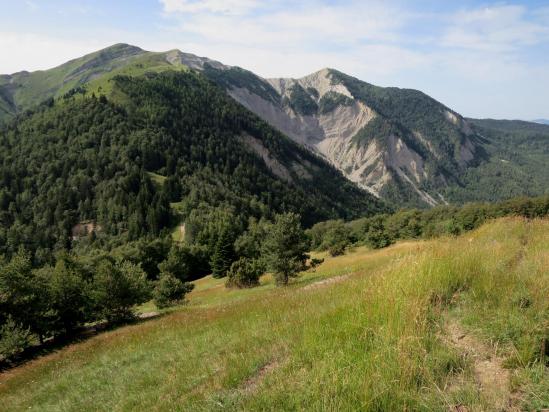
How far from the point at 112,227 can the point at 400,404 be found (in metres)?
150

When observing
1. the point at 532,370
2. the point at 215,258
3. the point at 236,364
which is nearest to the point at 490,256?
the point at 532,370

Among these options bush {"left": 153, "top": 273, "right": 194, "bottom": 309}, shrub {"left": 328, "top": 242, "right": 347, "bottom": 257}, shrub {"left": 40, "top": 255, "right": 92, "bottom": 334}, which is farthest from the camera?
shrub {"left": 328, "top": 242, "right": 347, "bottom": 257}

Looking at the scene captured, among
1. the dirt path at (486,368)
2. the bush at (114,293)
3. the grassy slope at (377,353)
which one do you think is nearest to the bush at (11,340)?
the bush at (114,293)

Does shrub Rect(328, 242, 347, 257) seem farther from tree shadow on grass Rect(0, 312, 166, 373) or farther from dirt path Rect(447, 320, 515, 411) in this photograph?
dirt path Rect(447, 320, 515, 411)

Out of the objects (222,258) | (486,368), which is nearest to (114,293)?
(486,368)

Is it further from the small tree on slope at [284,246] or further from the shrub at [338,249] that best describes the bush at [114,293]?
the shrub at [338,249]

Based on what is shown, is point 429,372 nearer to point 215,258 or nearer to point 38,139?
point 215,258

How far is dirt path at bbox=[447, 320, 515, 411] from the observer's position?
13.4ft

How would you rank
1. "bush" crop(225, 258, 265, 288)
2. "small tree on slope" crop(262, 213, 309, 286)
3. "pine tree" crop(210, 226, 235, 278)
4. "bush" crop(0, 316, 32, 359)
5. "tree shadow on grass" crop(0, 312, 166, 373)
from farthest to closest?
1. "pine tree" crop(210, 226, 235, 278)
2. "bush" crop(225, 258, 265, 288)
3. "small tree on slope" crop(262, 213, 309, 286)
4. "tree shadow on grass" crop(0, 312, 166, 373)
5. "bush" crop(0, 316, 32, 359)

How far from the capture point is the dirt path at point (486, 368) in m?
4.07

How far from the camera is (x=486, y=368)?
482 centimetres

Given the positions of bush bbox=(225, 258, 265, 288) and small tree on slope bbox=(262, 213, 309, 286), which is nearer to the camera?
small tree on slope bbox=(262, 213, 309, 286)

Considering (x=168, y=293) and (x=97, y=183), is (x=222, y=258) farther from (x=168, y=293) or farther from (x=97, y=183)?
(x=97, y=183)

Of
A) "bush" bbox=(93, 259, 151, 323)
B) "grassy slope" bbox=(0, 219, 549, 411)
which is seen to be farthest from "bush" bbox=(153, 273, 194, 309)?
"grassy slope" bbox=(0, 219, 549, 411)
